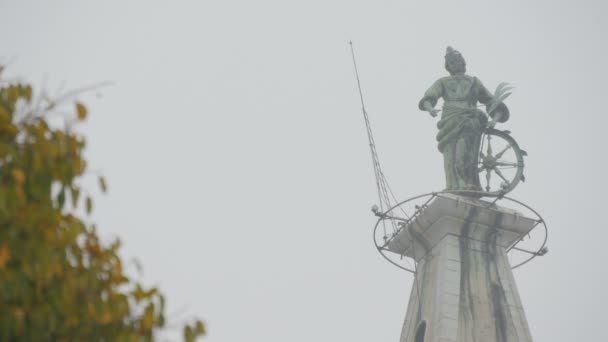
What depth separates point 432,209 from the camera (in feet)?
58.6

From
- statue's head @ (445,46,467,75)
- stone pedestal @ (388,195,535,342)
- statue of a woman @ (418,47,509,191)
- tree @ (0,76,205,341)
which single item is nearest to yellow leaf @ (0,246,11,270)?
tree @ (0,76,205,341)

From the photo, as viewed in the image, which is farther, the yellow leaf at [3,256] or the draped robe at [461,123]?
the draped robe at [461,123]

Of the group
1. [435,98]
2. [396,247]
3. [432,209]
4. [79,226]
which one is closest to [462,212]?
[432,209]

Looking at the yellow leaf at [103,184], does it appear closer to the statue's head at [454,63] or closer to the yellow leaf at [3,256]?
the yellow leaf at [3,256]

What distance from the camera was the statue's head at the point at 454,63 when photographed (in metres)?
20.4

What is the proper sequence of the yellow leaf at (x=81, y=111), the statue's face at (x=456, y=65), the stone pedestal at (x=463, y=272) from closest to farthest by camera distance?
the yellow leaf at (x=81, y=111) → the stone pedestal at (x=463, y=272) → the statue's face at (x=456, y=65)

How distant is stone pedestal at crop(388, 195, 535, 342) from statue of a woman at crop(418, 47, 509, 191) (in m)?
0.94

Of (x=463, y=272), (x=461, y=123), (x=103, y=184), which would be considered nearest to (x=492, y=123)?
(x=461, y=123)

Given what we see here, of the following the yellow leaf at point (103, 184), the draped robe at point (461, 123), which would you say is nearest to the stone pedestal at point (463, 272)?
the draped robe at point (461, 123)

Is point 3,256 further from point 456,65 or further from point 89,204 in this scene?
point 456,65

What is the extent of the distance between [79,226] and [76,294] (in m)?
0.46

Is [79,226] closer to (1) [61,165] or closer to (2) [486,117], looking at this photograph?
(1) [61,165]

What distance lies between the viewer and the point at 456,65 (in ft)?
67.1

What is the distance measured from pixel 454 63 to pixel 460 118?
1651 millimetres
